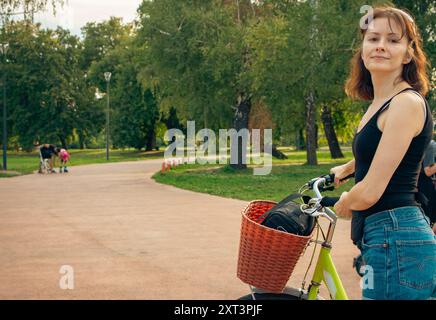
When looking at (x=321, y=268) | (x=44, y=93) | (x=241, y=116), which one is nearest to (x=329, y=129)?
(x=241, y=116)

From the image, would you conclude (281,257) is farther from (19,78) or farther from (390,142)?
(19,78)

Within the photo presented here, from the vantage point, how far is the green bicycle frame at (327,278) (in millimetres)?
2742

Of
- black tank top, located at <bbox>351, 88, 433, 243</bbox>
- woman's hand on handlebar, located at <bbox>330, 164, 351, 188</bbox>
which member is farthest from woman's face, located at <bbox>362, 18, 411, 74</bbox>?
woman's hand on handlebar, located at <bbox>330, 164, 351, 188</bbox>

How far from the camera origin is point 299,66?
25.3 metres

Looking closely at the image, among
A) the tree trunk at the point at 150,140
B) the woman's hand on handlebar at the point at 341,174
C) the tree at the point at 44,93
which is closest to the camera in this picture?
the woman's hand on handlebar at the point at 341,174

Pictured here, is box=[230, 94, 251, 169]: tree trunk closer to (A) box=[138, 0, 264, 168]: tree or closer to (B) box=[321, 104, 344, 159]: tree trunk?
(A) box=[138, 0, 264, 168]: tree

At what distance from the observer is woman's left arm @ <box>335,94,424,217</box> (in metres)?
2.34

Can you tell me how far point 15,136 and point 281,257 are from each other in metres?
66.5

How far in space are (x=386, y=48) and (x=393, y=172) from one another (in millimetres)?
519

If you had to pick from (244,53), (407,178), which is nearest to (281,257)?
(407,178)

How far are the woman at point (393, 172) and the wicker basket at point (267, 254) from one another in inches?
10.2

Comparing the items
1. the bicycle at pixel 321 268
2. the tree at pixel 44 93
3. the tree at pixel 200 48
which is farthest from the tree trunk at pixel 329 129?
the bicycle at pixel 321 268

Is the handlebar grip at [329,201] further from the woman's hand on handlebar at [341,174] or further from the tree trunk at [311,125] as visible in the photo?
the tree trunk at [311,125]

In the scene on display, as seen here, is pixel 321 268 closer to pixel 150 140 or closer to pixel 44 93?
pixel 44 93
